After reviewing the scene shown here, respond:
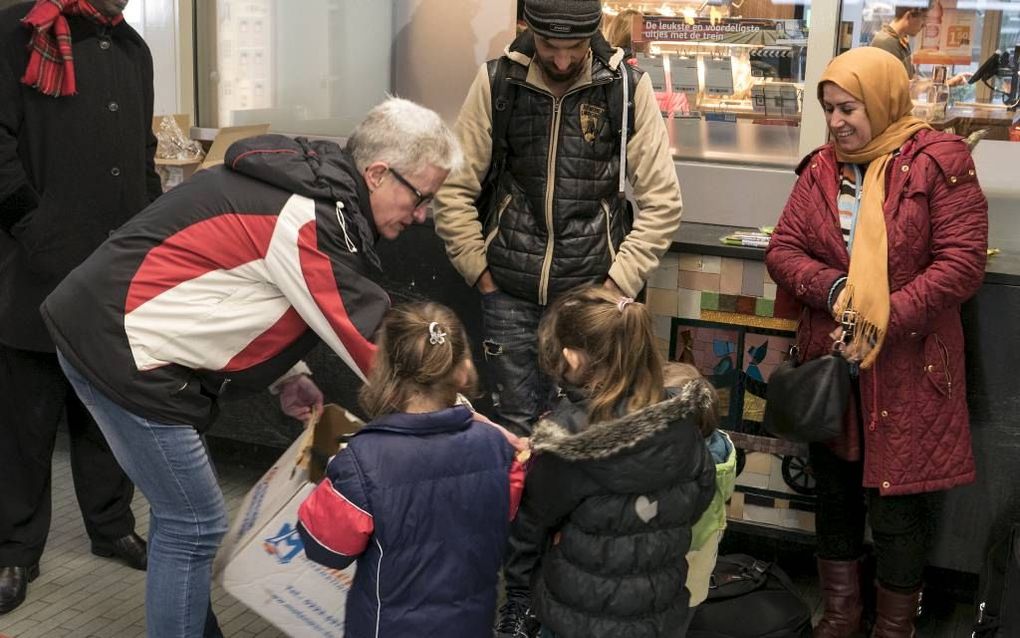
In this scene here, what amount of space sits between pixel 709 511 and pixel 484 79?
1.46m

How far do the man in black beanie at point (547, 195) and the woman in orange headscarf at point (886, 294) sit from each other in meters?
0.41

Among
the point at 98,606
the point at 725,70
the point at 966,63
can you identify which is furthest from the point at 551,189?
the point at 98,606

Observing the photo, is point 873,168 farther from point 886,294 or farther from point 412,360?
point 412,360

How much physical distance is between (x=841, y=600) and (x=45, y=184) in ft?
8.56

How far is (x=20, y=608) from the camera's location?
3596 millimetres

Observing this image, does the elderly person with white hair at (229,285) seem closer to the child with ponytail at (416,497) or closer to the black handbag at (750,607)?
the child with ponytail at (416,497)

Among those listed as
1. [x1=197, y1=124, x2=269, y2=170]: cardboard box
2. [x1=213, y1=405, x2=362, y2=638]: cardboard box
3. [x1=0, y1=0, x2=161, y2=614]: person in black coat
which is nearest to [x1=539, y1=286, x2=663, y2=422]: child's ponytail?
[x1=213, y1=405, x2=362, y2=638]: cardboard box

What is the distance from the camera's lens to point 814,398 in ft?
10.3

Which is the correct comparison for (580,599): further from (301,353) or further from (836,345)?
(836,345)

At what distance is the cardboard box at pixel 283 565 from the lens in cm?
272

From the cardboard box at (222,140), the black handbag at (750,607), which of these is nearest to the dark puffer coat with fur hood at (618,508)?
the black handbag at (750,607)

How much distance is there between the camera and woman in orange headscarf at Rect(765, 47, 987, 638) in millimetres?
3068

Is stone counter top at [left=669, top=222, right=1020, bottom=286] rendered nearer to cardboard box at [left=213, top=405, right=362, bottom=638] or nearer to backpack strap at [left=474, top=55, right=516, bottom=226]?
backpack strap at [left=474, top=55, right=516, bottom=226]

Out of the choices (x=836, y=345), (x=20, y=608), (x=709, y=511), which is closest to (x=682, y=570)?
(x=709, y=511)
